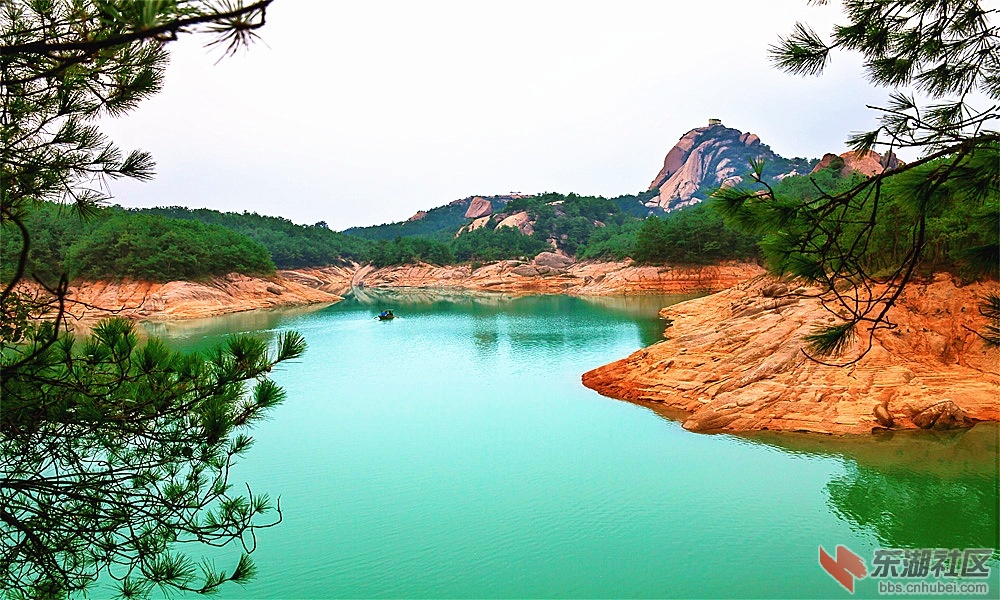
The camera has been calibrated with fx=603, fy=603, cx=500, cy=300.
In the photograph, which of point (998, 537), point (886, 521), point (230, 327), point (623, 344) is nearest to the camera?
point (998, 537)

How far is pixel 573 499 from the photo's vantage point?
656 cm

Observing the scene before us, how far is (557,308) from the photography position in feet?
90.3

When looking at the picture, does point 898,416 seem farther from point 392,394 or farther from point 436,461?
point 392,394

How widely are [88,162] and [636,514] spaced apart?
5.47 meters

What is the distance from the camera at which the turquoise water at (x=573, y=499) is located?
16.5 ft

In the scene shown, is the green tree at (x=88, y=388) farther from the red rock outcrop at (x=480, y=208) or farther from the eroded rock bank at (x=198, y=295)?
the red rock outcrop at (x=480, y=208)

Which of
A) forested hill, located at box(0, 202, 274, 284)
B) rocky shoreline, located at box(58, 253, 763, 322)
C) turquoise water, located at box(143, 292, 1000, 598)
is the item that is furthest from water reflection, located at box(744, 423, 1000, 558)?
forested hill, located at box(0, 202, 274, 284)

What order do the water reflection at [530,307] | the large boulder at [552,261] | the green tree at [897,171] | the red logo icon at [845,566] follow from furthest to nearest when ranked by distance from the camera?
1. the large boulder at [552,261]
2. the water reflection at [530,307]
3. the red logo icon at [845,566]
4. the green tree at [897,171]

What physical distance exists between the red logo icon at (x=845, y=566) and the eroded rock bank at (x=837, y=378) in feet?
10.2

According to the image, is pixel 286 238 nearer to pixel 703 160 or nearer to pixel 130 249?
pixel 130 249

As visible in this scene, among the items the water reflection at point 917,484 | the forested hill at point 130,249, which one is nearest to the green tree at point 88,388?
the water reflection at point 917,484

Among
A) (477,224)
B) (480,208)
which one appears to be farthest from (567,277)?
(480,208)

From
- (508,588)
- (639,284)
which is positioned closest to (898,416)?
(508,588)

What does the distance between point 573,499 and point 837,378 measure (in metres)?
4.69
